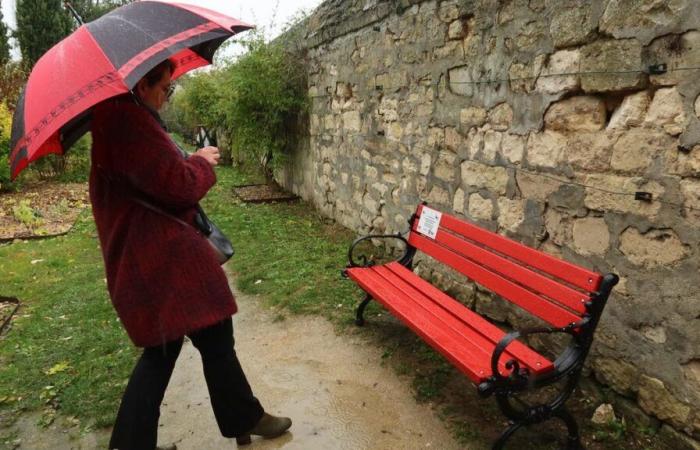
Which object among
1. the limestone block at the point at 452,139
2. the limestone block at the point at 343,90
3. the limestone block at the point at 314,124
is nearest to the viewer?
the limestone block at the point at 452,139

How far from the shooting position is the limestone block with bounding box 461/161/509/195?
3.16 meters

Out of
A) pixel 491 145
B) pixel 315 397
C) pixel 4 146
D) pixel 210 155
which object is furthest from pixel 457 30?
pixel 4 146

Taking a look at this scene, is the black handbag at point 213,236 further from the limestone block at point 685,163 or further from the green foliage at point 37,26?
the green foliage at point 37,26

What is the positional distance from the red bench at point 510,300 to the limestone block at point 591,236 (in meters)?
0.22

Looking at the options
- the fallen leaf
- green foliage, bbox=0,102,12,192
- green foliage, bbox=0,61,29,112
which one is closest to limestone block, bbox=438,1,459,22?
the fallen leaf

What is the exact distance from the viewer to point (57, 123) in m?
1.54

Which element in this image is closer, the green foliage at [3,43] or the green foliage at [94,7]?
the green foliage at [3,43]

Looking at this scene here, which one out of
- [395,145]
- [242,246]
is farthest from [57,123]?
[242,246]

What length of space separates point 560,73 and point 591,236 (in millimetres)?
891

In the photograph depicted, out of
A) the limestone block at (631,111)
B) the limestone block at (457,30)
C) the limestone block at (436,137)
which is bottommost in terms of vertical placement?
the limestone block at (436,137)

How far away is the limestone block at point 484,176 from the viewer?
3162mm

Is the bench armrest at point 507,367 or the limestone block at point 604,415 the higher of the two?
the bench armrest at point 507,367

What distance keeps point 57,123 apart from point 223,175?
9.61 m

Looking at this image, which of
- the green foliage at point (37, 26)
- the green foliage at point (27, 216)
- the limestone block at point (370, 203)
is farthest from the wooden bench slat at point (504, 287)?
the green foliage at point (37, 26)
